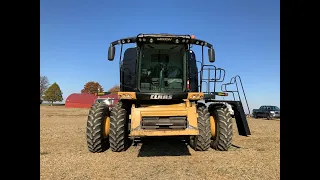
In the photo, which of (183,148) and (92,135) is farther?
(183,148)

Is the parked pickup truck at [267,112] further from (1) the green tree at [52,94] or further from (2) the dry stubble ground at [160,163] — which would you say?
(1) the green tree at [52,94]

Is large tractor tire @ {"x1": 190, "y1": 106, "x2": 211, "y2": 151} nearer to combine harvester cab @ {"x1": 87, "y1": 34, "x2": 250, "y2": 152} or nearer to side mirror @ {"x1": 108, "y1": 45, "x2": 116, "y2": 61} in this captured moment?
combine harvester cab @ {"x1": 87, "y1": 34, "x2": 250, "y2": 152}

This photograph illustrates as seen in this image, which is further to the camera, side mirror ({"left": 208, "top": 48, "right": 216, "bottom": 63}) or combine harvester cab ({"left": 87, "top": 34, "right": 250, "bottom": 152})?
side mirror ({"left": 208, "top": 48, "right": 216, "bottom": 63})

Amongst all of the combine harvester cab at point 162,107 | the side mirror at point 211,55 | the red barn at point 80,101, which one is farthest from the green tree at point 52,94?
the side mirror at point 211,55

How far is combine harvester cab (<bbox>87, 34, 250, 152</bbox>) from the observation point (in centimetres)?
731

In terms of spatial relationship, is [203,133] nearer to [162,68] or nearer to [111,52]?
[162,68]

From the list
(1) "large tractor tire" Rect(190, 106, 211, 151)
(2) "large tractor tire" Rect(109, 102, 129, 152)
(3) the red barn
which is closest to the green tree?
(3) the red barn
